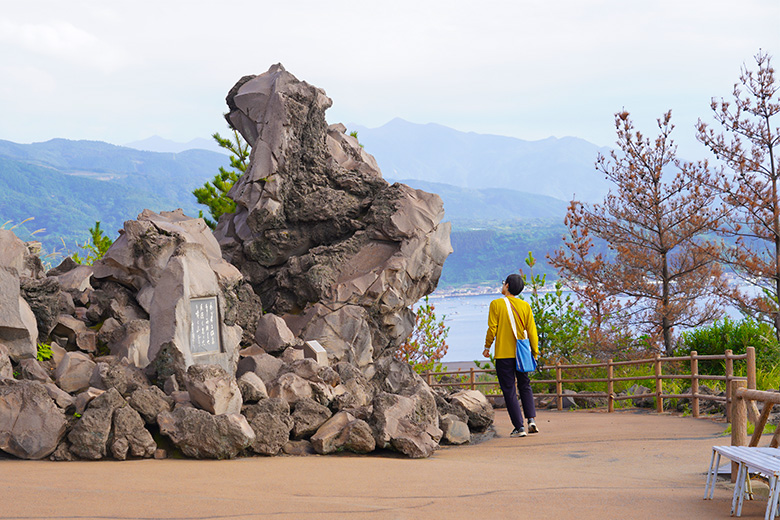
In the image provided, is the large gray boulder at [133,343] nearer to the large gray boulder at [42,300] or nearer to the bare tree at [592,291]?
the large gray boulder at [42,300]

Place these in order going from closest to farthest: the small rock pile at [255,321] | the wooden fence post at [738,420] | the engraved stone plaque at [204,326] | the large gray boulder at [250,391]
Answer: the wooden fence post at [738,420] → the small rock pile at [255,321] → the large gray boulder at [250,391] → the engraved stone plaque at [204,326]

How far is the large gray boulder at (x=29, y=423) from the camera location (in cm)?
684

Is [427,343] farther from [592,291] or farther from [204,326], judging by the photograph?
[204,326]

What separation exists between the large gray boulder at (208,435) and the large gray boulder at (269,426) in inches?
11.5

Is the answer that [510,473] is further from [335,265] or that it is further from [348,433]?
[335,265]

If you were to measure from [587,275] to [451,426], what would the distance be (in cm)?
757

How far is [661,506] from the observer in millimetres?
5141

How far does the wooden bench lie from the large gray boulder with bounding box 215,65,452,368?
650 centimetres

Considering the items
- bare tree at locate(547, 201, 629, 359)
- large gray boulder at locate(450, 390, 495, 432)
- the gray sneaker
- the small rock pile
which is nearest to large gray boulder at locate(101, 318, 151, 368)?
the small rock pile

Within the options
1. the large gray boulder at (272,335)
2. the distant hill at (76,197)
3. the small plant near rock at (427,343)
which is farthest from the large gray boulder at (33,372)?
the distant hill at (76,197)

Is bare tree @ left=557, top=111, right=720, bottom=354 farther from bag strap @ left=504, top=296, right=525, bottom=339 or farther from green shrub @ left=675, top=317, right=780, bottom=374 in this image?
bag strap @ left=504, top=296, right=525, bottom=339

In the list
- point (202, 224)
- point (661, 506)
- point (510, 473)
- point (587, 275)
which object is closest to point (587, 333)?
point (587, 275)

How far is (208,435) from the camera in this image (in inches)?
272

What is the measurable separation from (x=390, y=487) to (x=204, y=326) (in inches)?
156
